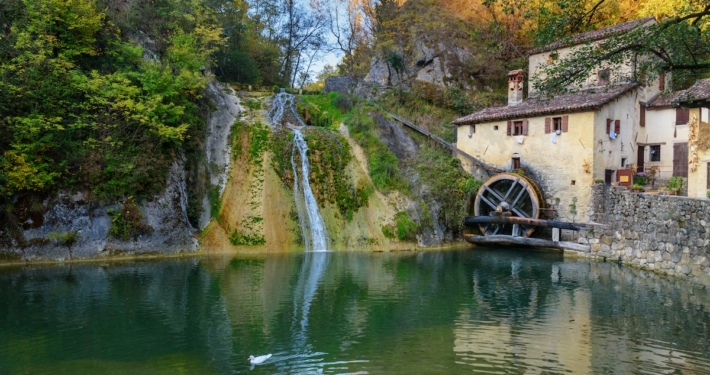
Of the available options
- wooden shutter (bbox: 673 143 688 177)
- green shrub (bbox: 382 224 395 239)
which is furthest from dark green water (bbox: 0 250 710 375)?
wooden shutter (bbox: 673 143 688 177)

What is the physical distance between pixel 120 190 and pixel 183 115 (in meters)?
4.83

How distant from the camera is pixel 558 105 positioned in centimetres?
2531

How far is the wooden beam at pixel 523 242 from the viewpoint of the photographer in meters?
23.1

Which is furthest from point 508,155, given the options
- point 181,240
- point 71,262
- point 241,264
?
point 71,262

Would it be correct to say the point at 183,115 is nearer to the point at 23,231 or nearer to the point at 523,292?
the point at 23,231

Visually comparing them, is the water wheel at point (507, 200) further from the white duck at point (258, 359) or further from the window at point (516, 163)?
the white duck at point (258, 359)

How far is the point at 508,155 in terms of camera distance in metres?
27.8

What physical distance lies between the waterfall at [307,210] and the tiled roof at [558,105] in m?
10.9

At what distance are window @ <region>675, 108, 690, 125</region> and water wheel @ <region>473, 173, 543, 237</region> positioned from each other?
8638mm

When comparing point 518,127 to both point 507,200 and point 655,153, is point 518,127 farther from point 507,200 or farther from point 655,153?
point 655,153

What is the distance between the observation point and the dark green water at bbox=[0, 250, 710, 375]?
29.7ft

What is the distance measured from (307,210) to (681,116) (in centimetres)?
2064

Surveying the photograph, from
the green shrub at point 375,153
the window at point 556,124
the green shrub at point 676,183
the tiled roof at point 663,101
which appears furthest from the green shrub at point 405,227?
the tiled roof at point 663,101

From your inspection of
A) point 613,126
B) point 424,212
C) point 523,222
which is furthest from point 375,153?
point 613,126
